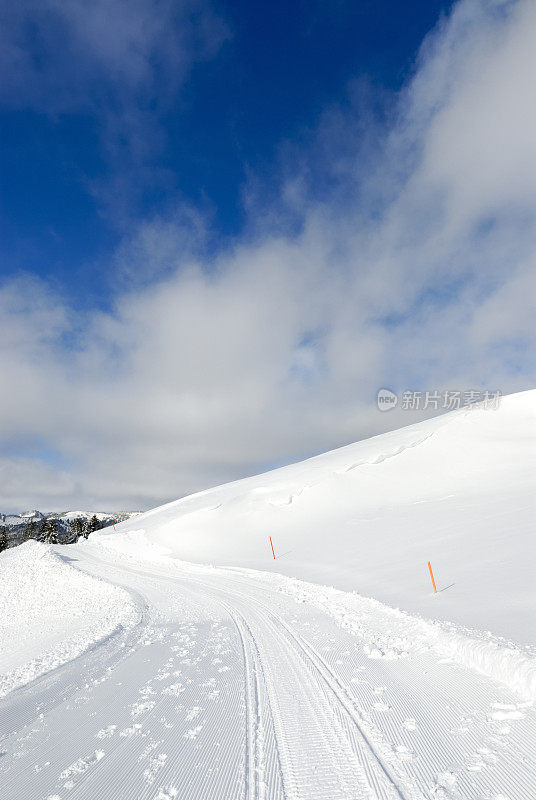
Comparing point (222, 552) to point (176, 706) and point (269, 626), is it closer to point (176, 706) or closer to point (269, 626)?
point (269, 626)

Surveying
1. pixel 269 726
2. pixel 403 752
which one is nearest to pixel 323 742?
pixel 269 726

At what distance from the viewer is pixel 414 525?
819 inches

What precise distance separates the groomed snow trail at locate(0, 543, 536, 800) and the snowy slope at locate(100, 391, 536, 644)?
2.65m

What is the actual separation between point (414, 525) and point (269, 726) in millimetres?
17819

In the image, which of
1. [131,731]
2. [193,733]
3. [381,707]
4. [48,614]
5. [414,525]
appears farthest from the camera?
[414,525]

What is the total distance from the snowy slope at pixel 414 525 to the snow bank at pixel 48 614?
7.65m

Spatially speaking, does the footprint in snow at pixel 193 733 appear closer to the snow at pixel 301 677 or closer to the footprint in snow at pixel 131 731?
the snow at pixel 301 677

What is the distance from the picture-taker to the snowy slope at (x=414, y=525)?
10.9 m

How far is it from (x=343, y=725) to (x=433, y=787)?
137 cm

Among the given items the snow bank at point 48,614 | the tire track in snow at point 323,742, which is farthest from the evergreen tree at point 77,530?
the tire track in snow at point 323,742

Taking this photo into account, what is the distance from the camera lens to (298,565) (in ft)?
66.5

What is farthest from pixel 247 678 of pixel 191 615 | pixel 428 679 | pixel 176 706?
pixel 191 615

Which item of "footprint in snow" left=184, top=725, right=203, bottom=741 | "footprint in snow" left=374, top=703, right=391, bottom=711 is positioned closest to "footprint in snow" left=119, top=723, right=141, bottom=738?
"footprint in snow" left=184, top=725, right=203, bottom=741

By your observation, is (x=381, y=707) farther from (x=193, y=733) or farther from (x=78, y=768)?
(x=78, y=768)
